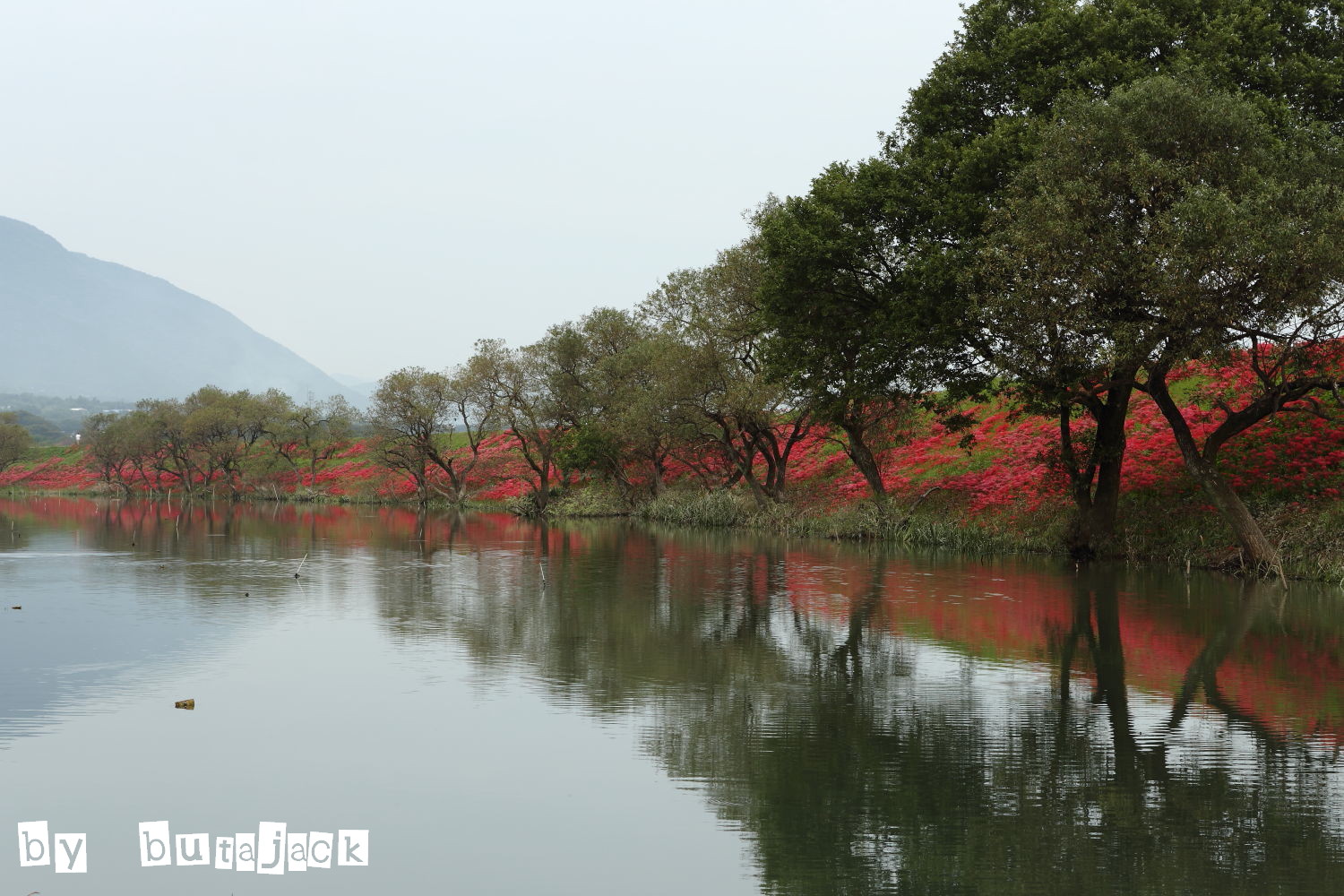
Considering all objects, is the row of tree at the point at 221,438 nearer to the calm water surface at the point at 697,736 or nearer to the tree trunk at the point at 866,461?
the tree trunk at the point at 866,461

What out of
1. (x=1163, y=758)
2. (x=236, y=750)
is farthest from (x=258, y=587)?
(x=1163, y=758)

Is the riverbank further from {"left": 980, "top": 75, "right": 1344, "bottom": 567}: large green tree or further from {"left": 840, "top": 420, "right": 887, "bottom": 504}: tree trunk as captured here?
{"left": 980, "top": 75, "right": 1344, "bottom": 567}: large green tree

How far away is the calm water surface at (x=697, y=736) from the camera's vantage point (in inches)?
385

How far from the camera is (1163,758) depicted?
13234mm

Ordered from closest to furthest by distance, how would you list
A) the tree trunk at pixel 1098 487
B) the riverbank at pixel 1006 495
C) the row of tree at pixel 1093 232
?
1. the row of tree at pixel 1093 232
2. the riverbank at pixel 1006 495
3. the tree trunk at pixel 1098 487

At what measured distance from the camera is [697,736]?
565 inches

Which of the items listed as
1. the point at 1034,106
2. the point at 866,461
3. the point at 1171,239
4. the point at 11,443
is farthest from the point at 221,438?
the point at 1171,239

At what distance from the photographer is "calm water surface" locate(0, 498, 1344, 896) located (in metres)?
9.79

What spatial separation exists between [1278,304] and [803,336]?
19.2 meters

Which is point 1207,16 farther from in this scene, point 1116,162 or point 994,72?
point 1116,162

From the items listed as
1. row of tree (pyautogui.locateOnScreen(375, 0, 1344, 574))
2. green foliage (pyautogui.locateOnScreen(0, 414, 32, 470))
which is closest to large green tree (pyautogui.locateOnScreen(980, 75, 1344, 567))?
row of tree (pyautogui.locateOnScreen(375, 0, 1344, 574))

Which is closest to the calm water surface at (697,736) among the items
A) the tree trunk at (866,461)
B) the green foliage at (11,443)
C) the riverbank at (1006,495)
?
the riverbank at (1006,495)

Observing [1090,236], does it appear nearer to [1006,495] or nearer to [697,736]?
[1006,495]

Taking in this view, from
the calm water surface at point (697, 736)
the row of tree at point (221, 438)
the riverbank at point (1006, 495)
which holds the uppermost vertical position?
the row of tree at point (221, 438)
